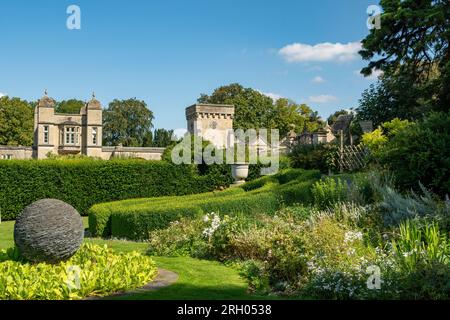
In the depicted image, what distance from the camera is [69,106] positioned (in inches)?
2948

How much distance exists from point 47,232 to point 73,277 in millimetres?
962

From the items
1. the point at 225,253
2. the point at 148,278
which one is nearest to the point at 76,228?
the point at 148,278

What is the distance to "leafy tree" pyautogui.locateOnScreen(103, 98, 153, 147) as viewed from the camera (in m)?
72.6

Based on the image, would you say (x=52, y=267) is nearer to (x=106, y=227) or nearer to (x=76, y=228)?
(x=76, y=228)

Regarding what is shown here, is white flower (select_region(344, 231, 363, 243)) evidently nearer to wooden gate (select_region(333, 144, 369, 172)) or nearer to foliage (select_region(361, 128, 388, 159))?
foliage (select_region(361, 128, 388, 159))

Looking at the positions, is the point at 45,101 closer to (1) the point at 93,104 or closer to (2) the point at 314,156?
(1) the point at 93,104

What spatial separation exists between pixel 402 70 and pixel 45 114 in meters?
42.4

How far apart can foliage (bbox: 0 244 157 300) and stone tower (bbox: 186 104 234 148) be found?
3709 centimetres

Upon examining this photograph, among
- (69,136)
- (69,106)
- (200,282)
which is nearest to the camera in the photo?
(200,282)

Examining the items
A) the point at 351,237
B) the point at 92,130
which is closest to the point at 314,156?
the point at 351,237

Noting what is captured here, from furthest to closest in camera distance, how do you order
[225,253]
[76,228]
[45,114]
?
[45,114] < [225,253] < [76,228]

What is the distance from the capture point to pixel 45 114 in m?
52.0

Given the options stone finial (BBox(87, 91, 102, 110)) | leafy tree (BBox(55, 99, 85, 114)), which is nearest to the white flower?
stone finial (BBox(87, 91, 102, 110))

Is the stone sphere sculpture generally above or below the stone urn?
below
